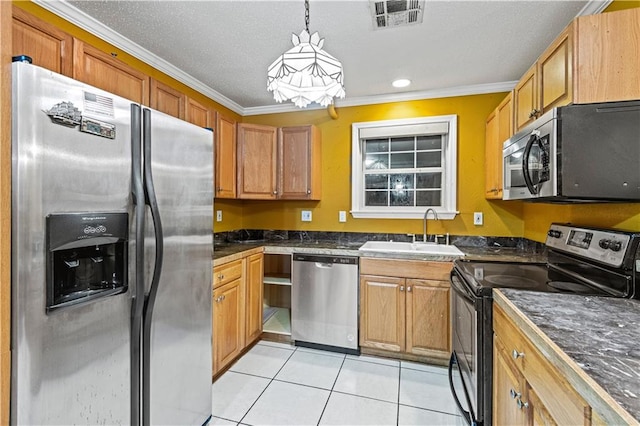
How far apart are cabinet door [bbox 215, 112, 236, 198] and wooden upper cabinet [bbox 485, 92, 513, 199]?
2359 mm

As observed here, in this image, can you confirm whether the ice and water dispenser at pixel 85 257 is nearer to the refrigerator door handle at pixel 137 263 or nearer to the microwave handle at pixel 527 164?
the refrigerator door handle at pixel 137 263

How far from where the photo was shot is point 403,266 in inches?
94.7

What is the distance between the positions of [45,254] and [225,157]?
1911mm

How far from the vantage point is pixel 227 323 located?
2.23 m

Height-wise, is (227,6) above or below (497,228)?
above

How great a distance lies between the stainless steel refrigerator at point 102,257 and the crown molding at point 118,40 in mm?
1108

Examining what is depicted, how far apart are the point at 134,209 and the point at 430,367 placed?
7.82 feet

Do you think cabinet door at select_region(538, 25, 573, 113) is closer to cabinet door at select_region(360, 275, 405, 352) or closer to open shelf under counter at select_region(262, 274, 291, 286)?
cabinet door at select_region(360, 275, 405, 352)

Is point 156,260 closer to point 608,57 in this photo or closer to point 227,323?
point 227,323

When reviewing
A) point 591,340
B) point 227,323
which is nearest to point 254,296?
point 227,323

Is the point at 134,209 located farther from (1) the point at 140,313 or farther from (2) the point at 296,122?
(2) the point at 296,122

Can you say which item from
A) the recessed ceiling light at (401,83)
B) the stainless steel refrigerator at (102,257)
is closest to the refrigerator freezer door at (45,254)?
the stainless steel refrigerator at (102,257)

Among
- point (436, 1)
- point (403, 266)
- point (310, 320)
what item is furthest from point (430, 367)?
point (436, 1)

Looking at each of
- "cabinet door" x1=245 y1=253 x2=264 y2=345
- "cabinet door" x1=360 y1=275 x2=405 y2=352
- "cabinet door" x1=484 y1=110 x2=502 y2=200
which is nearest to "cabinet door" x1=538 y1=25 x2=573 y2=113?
"cabinet door" x1=484 y1=110 x2=502 y2=200
